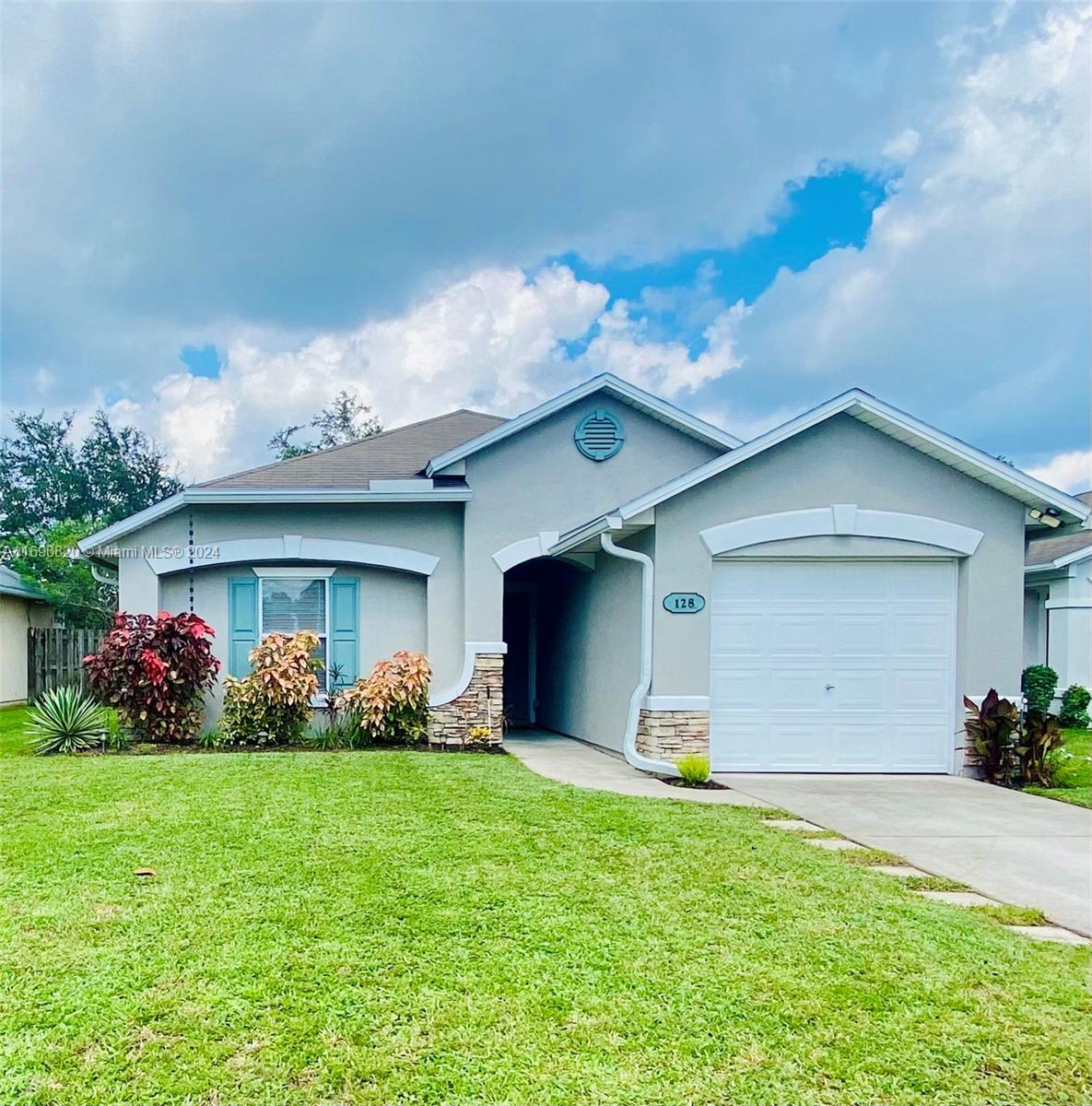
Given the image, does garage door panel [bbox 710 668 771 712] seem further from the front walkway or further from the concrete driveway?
the front walkway

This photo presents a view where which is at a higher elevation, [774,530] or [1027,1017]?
[774,530]

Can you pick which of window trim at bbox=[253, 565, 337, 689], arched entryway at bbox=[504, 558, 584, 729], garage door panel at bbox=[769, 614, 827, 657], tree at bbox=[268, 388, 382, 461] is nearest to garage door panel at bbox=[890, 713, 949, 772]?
garage door panel at bbox=[769, 614, 827, 657]

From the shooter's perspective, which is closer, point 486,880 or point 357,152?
point 486,880

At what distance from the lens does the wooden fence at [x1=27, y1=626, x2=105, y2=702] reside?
1859 cm

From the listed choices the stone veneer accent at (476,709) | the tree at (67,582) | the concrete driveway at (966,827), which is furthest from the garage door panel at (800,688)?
the tree at (67,582)

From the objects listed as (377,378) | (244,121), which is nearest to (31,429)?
(377,378)

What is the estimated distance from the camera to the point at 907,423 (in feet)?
31.7

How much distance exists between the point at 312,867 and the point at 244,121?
10896 mm

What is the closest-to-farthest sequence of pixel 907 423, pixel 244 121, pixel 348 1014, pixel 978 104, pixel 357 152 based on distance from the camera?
pixel 348 1014 < pixel 907 423 < pixel 978 104 < pixel 244 121 < pixel 357 152

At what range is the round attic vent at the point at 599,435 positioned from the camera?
40.9 ft

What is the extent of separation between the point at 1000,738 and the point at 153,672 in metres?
10.9

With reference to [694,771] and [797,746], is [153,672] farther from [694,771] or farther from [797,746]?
[797,746]

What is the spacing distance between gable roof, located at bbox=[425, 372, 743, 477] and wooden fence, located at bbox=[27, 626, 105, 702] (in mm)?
11432

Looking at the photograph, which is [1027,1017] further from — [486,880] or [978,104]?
[978,104]
